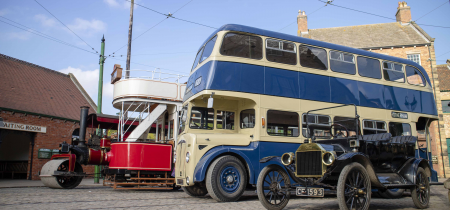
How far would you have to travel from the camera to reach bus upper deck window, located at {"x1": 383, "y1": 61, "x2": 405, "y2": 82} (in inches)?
421

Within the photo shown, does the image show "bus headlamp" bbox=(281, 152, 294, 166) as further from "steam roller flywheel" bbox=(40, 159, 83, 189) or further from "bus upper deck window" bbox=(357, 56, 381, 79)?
"steam roller flywheel" bbox=(40, 159, 83, 189)

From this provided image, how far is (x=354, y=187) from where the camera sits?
5.32 metres

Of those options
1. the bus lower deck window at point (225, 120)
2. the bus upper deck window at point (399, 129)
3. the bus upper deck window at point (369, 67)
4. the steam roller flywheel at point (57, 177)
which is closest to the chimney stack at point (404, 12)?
the bus upper deck window at point (369, 67)

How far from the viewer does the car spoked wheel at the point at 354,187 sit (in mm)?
5168

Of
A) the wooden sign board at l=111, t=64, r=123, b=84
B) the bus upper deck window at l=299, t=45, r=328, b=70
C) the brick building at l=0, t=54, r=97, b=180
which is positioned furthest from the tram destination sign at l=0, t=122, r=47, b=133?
the bus upper deck window at l=299, t=45, r=328, b=70

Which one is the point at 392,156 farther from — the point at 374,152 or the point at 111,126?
the point at 111,126

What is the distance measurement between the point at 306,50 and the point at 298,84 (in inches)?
42.3

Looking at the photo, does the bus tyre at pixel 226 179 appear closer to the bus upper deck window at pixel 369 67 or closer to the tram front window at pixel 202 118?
the tram front window at pixel 202 118

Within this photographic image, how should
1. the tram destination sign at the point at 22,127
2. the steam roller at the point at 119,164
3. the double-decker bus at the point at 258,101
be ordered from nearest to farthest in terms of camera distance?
the double-decker bus at the point at 258,101
the steam roller at the point at 119,164
the tram destination sign at the point at 22,127

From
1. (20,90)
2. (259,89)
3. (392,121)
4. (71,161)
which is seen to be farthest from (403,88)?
(20,90)

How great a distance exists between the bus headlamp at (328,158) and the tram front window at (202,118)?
3.78 metres

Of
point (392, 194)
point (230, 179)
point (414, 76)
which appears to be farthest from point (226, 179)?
point (414, 76)

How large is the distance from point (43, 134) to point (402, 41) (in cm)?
2424

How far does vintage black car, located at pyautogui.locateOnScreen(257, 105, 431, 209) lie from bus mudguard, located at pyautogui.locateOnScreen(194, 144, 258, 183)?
1363 millimetres
